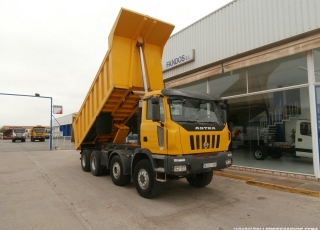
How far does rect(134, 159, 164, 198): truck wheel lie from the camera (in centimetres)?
546

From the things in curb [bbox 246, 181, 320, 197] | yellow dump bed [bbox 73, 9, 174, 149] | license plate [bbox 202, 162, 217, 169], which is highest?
yellow dump bed [bbox 73, 9, 174, 149]

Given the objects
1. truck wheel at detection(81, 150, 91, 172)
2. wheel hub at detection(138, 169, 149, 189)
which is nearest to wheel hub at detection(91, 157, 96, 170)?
truck wheel at detection(81, 150, 91, 172)

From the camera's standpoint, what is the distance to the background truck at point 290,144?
7770 millimetres

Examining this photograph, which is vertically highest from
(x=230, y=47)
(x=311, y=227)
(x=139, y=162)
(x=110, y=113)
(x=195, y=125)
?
(x=230, y=47)

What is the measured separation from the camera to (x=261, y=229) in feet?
12.9

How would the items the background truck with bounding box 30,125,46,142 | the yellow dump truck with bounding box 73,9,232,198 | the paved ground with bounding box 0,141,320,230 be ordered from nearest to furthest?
1. the paved ground with bounding box 0,141,320,230
2. the yellow dump truck with bounding box 73,9,232,198
3. the background truck with bounding box 30,125,46,142

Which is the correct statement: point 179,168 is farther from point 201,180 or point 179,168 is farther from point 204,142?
point 201,180

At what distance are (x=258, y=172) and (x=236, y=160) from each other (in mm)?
1418

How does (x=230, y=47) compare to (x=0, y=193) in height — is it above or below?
above

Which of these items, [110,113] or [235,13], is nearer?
[110,113]

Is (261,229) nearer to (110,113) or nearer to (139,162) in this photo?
(139,162)

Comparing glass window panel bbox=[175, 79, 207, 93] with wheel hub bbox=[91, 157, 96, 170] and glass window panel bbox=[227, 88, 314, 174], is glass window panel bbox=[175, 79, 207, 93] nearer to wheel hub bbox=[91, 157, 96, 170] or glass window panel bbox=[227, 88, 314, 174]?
glass window panel bbox=[227, 88, 314, 174]

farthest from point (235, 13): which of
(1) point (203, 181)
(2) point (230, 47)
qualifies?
(1) point (203, 181)

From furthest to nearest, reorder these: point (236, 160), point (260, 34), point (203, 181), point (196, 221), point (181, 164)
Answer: point (236, 160) < point (260, 34) < point (203, 181) < point (181, 164) < point (196, 221)
